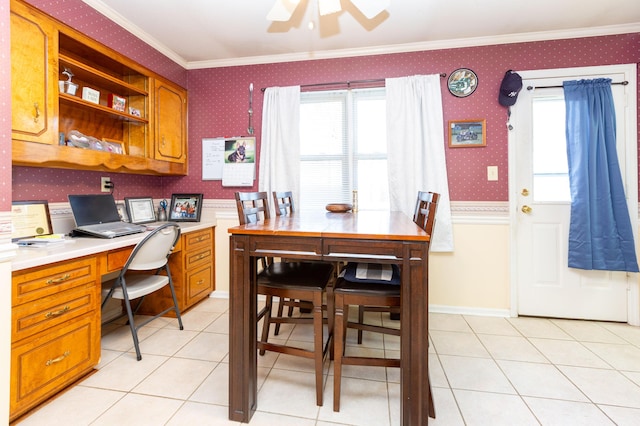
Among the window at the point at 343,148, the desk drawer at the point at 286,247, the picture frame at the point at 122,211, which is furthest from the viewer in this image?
the window at the point at 343,148

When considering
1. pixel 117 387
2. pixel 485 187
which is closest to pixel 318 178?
pixel 485 187

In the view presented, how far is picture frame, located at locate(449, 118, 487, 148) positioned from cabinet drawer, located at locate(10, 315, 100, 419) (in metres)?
3.08

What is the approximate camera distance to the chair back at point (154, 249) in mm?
2012

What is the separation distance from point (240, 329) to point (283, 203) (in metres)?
1.38

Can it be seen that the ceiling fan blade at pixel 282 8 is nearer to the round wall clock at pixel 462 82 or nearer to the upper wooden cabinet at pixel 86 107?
the upper wooden cabinet at pixel 86 107

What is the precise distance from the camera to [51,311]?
1.58 meters

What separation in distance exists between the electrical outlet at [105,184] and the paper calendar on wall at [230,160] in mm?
862

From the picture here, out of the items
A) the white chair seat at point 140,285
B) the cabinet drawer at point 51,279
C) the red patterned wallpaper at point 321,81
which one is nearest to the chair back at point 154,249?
the white chair seat at point 140,285

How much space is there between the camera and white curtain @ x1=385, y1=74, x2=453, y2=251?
110 inches

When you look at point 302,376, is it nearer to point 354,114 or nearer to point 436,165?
point 436,165

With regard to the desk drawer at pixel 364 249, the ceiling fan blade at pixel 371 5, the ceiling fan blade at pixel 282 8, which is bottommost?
the desk drawer at pixel 364 249

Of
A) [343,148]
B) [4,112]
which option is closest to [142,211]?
[4,112]

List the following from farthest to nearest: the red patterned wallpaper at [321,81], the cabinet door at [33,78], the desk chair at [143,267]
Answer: the red patterned wallpaper at [321,81] → the desk chair at [143,267] → the cabinet door at [33,78]

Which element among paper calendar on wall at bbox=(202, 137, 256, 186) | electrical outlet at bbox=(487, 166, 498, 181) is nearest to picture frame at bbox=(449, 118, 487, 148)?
electrical outlet at bbox=(487, 166, 498, 181)
